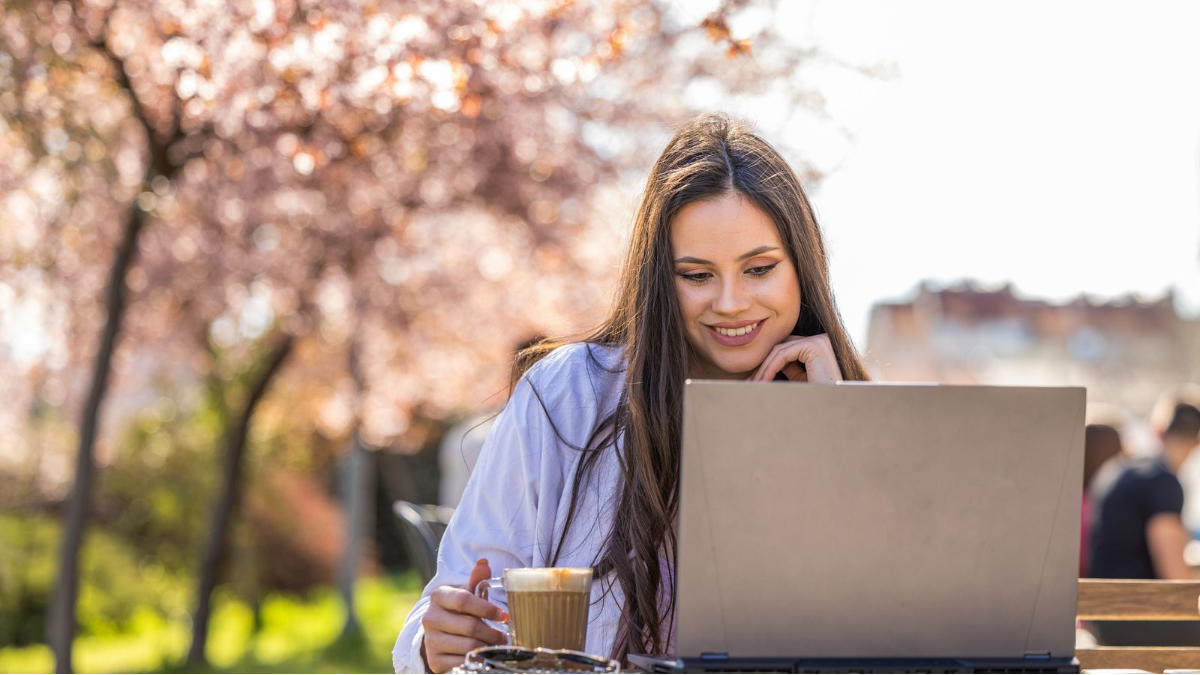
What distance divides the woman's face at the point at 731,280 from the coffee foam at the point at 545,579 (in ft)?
2.34

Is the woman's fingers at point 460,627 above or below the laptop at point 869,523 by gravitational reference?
below

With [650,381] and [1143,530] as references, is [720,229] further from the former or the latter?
[1143,530]

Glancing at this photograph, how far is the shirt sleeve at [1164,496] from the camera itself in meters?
5.04

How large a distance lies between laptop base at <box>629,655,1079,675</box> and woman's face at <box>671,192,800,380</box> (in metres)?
0.76

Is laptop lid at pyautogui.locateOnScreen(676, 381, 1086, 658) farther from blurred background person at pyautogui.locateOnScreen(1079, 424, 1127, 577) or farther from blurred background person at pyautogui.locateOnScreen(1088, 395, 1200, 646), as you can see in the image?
blurred background person at pyautogui.locateOnScreen(1079, 424, 1127, 577)

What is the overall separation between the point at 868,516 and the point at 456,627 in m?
0.55

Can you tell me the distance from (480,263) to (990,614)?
7.74 metres

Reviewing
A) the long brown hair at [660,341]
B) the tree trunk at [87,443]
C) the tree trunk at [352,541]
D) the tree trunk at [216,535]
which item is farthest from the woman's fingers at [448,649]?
the tree trunk at [352,541]

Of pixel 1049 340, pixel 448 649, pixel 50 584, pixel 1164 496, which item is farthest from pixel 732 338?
pixel 1049 340

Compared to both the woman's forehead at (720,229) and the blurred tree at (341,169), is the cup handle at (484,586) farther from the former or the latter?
the blurred tree at (341,169)

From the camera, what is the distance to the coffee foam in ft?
4.89

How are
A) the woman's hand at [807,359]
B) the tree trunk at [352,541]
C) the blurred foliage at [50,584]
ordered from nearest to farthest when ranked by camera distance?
the woman's hand at [807,359] → the tree trunk at [352,541] → the blurred foliage at [50,584]

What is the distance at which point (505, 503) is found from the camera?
208 cm

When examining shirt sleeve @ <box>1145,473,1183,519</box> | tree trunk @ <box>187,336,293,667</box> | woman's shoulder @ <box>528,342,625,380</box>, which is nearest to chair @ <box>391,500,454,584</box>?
woman's shoulder @ <box>528,342,625,380</box>
